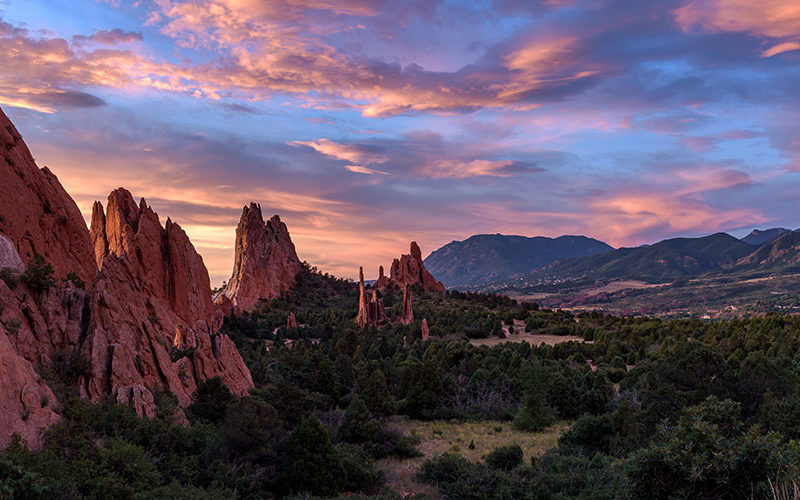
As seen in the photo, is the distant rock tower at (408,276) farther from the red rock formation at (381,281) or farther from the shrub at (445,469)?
the shrub at (445,469)

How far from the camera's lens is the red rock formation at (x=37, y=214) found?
26.7 metres

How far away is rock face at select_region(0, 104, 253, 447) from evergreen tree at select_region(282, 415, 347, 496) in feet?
21.1

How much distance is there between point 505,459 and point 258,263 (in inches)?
3591

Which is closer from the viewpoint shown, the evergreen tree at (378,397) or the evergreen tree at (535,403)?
the evergreen tree at (535,403)

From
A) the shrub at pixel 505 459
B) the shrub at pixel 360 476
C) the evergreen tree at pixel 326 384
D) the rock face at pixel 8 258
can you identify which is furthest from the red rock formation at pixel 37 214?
the shrub at pixel 505 459

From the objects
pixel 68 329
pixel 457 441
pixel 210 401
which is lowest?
pixel 457 441

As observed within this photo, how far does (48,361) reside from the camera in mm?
20000

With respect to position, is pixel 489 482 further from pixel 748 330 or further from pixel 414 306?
pixel 414 306

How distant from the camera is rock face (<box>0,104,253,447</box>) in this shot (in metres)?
16.5

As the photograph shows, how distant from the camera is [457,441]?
34094 millimetres

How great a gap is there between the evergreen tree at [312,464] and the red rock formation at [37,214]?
16.9 metres

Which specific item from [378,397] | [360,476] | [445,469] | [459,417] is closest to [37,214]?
[360,476]

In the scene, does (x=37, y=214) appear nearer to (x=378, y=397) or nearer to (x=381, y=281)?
(x=378, y=397)

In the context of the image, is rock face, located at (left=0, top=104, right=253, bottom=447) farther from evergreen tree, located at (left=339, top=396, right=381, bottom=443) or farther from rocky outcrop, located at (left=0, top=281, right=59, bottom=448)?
evergreen tree, located at (left=339, top=396, right=381, bottom=443)
